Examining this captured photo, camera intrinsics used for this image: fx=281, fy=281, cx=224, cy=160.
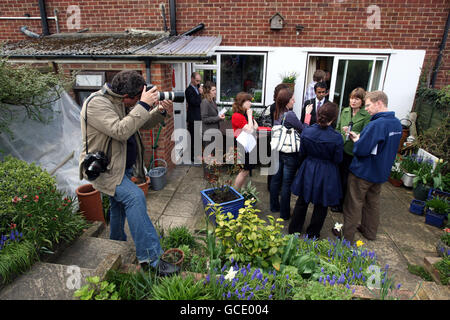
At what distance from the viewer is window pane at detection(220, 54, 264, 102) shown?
6.71 meters

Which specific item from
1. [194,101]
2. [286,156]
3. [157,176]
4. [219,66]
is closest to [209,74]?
[219,66]

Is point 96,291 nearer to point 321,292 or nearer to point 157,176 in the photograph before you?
point 321,292

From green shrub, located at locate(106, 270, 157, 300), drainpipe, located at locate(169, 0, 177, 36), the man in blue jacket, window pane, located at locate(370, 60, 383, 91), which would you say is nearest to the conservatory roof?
drainpipe, located at locate(169, 0, 177, 36)

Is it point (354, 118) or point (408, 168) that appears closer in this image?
point (354, 118)

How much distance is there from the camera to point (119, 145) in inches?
105

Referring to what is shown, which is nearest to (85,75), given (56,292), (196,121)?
(196,121)

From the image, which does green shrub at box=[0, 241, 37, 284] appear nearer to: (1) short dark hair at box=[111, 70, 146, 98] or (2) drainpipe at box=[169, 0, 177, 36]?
(1) short dark hair at box=[111, 70, 146, 98]

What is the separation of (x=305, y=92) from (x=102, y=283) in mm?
5939

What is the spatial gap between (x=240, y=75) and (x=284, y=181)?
376 cm

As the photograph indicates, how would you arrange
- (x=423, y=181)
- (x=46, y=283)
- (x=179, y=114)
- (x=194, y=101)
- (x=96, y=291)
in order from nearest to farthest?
(x=96, y=291) < (x=46, y=283) < (x=423, y=181) < (x=194, y=101) < (x=179, y=114)

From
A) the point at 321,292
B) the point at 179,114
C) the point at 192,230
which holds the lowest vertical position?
the point at 192,230

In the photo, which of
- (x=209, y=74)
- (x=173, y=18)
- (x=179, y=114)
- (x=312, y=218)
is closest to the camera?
(x=312, y=218)

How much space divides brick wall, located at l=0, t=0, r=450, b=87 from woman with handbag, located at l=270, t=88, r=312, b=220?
3053 mm
